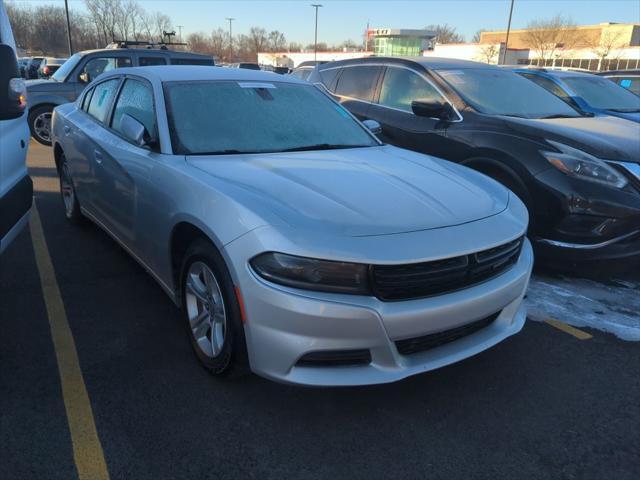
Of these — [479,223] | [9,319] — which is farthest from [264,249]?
[9,319]

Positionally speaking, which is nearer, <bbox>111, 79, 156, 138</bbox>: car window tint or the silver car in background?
the silver car in background

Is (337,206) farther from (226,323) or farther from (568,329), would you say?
(568,329)

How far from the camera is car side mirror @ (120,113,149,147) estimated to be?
10.5 feet

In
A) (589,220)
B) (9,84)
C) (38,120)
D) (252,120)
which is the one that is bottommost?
(38,120)

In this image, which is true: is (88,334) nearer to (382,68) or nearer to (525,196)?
(525,196)

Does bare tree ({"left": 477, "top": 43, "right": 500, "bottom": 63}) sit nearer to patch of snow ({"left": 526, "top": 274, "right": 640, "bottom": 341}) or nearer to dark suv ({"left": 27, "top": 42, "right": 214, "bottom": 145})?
dark suv ({"left": 27, "top": 42, "right": 214, "bottom": 145})

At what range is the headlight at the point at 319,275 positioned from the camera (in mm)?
2230

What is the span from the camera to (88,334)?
128 inches

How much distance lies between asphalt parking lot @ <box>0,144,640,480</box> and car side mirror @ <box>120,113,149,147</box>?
1.17 metres

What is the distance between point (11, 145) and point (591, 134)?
4457mm

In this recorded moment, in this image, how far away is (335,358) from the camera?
229 centimetres

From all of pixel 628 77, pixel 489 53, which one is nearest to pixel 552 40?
pixel 489 53

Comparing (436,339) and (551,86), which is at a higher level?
(551,86)

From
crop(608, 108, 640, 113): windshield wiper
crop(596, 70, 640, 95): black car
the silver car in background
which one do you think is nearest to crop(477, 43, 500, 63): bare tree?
crop(596, 70, 640, 95): black car
